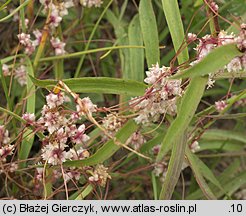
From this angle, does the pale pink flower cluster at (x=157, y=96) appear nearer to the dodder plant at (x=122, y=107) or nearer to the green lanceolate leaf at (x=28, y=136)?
the dodder plant at (x=122, y=107)

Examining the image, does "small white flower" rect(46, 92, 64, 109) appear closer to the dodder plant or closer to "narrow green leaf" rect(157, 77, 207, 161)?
the dodder plant

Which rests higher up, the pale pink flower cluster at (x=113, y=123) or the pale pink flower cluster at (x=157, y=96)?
the pale pink flower cluster at (x=157, y=96)

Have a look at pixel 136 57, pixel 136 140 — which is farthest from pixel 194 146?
pixel 136 57

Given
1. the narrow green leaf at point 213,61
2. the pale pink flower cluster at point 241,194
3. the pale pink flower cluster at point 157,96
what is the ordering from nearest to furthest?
the narrow green leaf at point 213,61 < the pale pink flower cluster at point 157,96 < the pale pink flower cluster at point 241,194

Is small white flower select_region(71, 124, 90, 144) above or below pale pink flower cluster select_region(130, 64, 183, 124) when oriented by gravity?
below

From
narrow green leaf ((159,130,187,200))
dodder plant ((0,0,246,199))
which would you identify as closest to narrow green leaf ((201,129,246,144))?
dodder plant ((0,0,246,199))

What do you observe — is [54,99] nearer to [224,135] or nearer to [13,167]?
[13,167]

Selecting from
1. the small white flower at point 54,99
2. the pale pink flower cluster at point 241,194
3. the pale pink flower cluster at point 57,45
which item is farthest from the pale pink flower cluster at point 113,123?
the pale pink flower cluster at point 241,194

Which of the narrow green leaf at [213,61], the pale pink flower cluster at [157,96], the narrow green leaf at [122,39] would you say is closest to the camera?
the narrow green leaf at [213,61]
